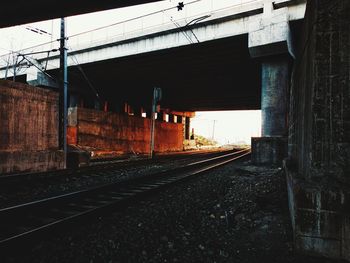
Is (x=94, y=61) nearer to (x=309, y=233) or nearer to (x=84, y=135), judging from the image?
(x=84, y=135)

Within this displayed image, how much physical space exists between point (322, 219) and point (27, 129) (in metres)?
10.9

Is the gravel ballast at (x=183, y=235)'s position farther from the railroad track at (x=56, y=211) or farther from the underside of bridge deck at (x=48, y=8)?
the underside of bridge deck at (x=48, y=8)

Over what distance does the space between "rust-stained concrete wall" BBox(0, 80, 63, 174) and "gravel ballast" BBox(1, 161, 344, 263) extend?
646 cm

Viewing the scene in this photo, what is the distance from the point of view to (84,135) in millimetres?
21953

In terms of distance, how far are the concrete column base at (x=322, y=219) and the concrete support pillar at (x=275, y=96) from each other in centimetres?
1167

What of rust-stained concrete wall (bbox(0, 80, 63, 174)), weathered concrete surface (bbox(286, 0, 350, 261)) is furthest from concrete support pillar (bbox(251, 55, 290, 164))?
weathered concrete surface (bbox(286, 0, 350, 261))

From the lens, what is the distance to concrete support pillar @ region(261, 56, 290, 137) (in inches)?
587

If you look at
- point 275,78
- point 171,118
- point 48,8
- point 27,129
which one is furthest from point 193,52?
point 171,118

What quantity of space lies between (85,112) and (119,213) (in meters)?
17.7

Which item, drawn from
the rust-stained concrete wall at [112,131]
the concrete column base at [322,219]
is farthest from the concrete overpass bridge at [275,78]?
the rust-stained concrete wall at [112,131]

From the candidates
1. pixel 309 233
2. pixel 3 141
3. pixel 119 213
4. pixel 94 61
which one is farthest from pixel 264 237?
pixel 94 61

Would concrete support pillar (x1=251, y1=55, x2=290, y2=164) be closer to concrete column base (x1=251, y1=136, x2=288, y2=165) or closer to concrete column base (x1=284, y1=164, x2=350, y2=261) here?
concrete column base (x1=251, y1=136, x2=288, y2=165)

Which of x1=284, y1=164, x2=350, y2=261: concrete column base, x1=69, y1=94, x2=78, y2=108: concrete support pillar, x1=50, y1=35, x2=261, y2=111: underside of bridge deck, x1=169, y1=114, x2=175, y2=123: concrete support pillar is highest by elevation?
x1=50, y1=35, x2=261, y2=111: underside of bridge deck

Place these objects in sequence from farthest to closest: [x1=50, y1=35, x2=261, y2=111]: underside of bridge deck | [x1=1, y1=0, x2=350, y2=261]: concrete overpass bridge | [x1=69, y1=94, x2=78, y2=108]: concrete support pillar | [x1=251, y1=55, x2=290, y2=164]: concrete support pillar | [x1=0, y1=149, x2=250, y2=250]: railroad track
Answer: [x1=69, y1=94, x2=78, y2=108]: concrete support pillar → [x1=50, y1=35, x2=261, y2=111]: underside of bridge deck → [x1=251, y1=55, x2=290, y2=164]: concrete support pillar → [x1=0, y1=149, x2=250, y2=250]: railroad track → [x1=1, y1=0, x2=350, y2=261]: concrete overpass bridge
